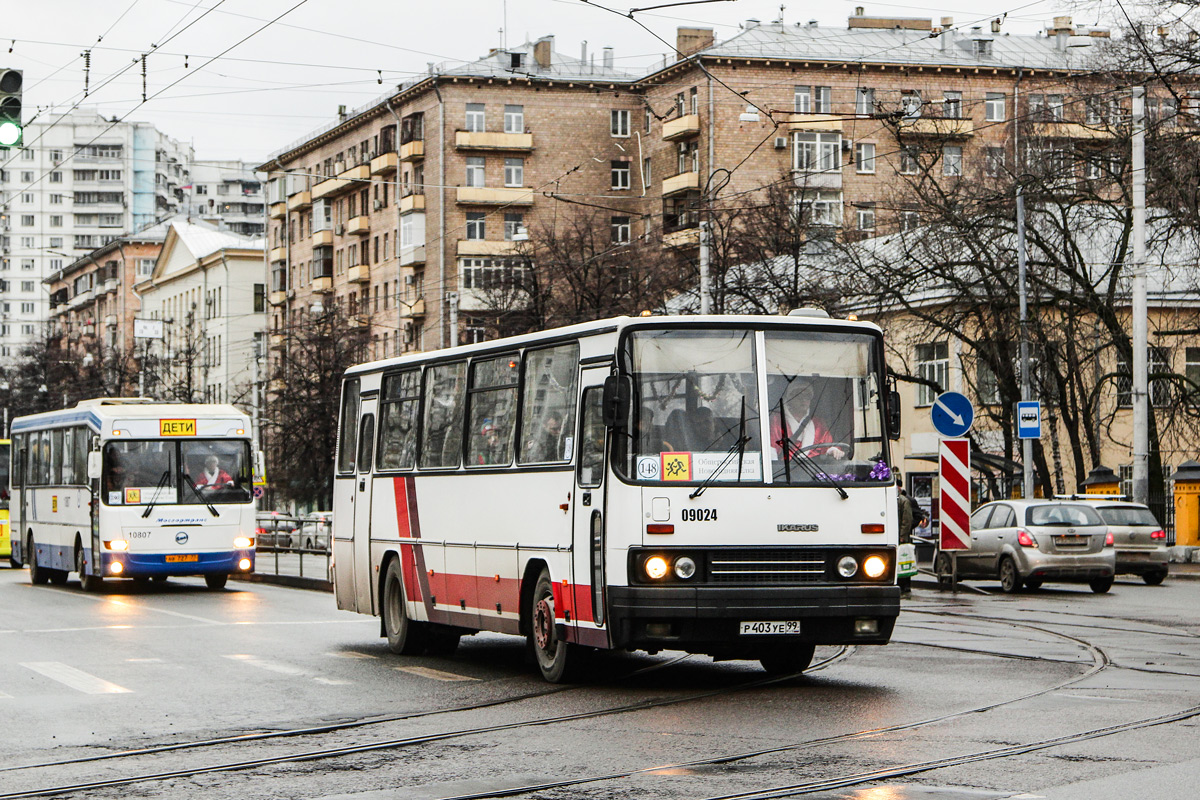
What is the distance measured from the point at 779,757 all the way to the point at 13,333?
179 m

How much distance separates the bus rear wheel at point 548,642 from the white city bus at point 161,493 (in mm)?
Result: 15478

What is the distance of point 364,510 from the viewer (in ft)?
59.7

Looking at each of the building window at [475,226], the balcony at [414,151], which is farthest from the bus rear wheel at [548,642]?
the balcony at [414,151]

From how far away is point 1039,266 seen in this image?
1652 inches

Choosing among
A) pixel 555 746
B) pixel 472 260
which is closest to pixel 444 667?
pixel 555 746

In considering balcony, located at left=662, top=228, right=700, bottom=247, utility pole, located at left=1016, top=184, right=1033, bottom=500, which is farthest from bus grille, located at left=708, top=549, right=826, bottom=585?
balcony, located at left=662, top=228, right=700, bottom=247

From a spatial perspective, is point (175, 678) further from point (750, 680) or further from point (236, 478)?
point (236, 478)

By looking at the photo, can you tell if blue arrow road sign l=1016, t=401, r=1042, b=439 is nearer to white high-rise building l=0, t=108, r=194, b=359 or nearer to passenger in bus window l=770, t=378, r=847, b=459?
passenger in bus window l=770, t=378, r=847, b=459

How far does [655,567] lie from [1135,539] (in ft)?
60.7

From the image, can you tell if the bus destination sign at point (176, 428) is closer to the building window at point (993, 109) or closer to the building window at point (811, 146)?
the building window at point (811, 146)

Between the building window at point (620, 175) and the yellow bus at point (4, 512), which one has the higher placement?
the building window at point (620, 175)

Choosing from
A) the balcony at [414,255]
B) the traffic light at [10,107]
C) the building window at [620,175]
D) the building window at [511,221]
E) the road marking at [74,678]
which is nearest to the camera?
the road marking at [74,678]

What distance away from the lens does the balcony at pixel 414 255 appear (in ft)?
287

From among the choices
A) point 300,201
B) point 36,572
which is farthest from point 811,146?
point 36,572
